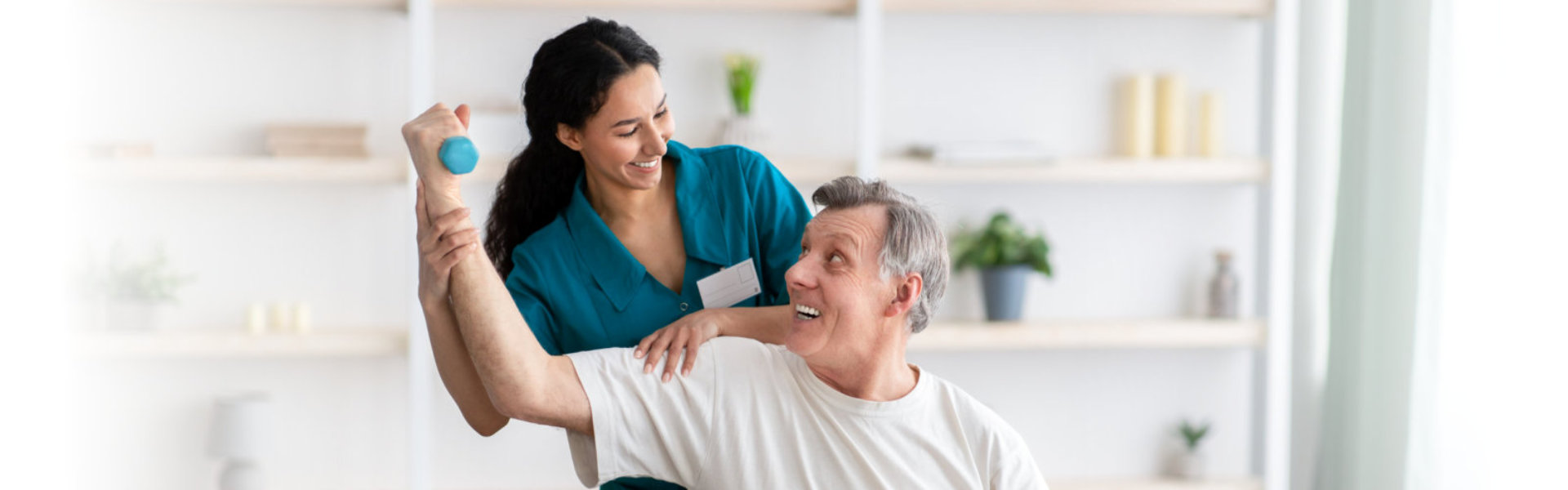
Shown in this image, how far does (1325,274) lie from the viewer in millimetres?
3922

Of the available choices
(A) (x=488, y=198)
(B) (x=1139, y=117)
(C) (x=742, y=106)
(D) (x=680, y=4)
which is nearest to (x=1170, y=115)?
(B) (x=1139, y=117)

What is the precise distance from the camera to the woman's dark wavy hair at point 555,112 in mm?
1812

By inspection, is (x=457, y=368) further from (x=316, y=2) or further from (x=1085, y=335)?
(x=1085, y=335)

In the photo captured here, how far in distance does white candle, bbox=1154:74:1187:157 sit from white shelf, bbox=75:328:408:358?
239 centimetres

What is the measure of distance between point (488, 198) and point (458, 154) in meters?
2.51

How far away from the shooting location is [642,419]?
184 cm

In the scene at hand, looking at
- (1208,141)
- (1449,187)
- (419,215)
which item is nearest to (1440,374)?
(1449,187)

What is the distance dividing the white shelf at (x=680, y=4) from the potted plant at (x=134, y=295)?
1155 millimetres

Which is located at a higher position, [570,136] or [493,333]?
[570,136]

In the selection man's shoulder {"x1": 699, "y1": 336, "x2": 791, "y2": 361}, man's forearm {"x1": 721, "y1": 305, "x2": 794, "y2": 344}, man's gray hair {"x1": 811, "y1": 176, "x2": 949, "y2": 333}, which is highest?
man's gray hair {"x1": 811, "y1": 176, "x2": 949, "y2": 333}

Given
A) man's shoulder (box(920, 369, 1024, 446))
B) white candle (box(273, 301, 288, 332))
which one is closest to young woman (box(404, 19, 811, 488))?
man's shoulder (box(920, 369, 1024, 446))

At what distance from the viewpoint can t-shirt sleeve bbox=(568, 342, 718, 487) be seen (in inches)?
71.1

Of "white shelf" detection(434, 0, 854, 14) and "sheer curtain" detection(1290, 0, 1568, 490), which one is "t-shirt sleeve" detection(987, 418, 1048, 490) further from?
"white shelf" detection(434, 0, 854, 14)

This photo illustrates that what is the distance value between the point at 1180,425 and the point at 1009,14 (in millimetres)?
1497
